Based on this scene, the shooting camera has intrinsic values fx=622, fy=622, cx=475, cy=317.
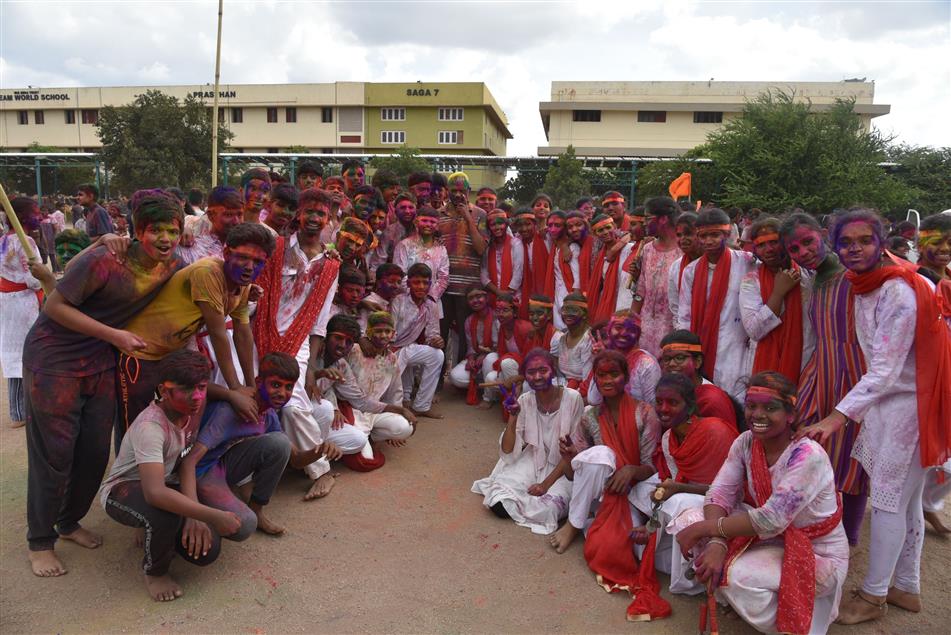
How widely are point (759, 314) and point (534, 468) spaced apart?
1755mm

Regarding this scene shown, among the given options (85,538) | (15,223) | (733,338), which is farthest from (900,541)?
(15,223)

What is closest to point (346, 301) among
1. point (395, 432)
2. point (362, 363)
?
point (362, 363)

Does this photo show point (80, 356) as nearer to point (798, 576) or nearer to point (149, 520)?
point (149, 520)

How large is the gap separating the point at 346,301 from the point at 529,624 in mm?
2977

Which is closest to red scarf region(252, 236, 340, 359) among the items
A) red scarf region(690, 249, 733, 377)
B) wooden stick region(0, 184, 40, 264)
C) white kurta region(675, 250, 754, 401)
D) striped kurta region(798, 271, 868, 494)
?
wooden stick region(0, 184, 40, 264)

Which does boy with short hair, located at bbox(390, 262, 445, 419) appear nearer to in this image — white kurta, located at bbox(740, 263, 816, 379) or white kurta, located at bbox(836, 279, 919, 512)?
white kurta, located at bbox(740, 263, 816, 379)

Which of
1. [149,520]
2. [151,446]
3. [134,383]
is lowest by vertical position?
[149,520]

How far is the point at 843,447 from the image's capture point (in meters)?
3.17

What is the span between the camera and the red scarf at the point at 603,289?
544 cm

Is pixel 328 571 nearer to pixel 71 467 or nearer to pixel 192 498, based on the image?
pixel 192 498

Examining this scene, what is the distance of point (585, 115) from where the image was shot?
41.1 meters

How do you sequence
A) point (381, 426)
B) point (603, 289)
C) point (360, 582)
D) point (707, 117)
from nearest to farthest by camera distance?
1. point (360, 582)
2. point (381, 426)
3. point (603, 289)
4. point (707, 117)

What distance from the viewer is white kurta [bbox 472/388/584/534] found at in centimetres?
391

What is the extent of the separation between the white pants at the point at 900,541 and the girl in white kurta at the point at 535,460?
1.60 metres
